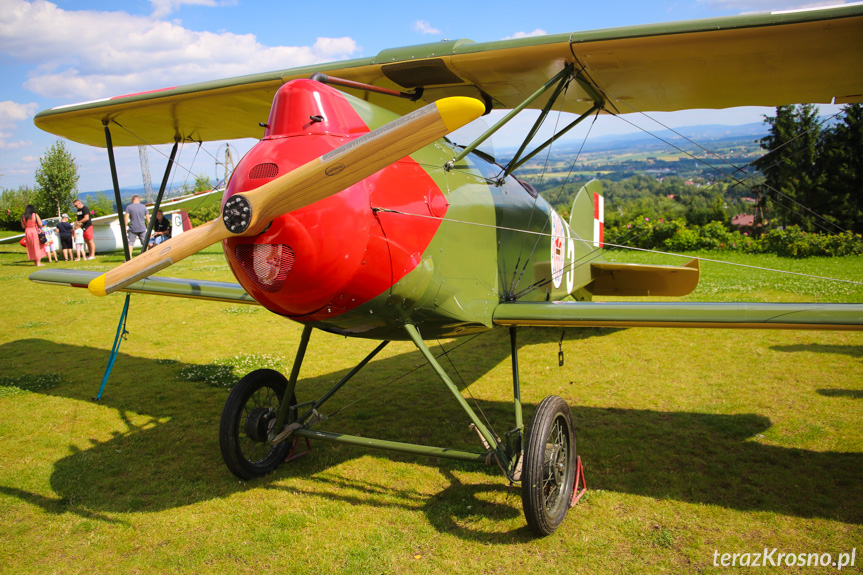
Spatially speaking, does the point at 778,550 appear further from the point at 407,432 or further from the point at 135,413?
the point at 135,413

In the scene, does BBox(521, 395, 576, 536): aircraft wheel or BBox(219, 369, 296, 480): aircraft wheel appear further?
BBox(219, 369, 296, 480): aircraft wheel

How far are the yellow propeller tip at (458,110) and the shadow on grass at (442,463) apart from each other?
2591mm

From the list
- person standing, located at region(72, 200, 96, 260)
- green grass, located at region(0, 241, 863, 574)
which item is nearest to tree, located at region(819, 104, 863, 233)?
green grass, located at region(0, 241, 863, 574)

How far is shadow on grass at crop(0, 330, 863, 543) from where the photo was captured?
3.81 m

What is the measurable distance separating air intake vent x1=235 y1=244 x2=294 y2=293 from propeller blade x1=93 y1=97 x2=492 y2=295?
5.0 inches

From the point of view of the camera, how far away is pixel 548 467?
354cm

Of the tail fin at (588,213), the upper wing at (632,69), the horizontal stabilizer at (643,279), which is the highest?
the upper wing at (632,69)

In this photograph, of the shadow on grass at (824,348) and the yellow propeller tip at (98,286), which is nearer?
the yellow propeller tip at (98,286)

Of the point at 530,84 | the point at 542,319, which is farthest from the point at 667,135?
the point at 542,319

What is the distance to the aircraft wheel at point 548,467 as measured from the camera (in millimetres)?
3303

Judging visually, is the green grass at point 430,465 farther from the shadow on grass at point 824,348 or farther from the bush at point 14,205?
the bush at point 14,205

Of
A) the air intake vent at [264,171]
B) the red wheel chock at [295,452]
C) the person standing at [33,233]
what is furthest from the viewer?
the person standing at [33,233]

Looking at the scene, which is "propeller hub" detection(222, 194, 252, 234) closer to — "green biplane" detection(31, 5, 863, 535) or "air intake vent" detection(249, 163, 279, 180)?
"green biplane" detection(31, 5, 863, 535)

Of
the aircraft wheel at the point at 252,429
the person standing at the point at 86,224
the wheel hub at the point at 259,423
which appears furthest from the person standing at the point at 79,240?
the wheel hub at the point at 259,423
